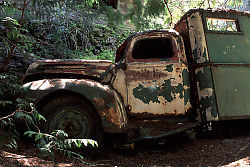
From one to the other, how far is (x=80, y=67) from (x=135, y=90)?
3.06ft

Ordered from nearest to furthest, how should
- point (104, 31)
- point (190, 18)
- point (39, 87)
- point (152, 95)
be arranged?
point (39, 87) → point (152, 95) → point (190, 18) → point (104, 31)

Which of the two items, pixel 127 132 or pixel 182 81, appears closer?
pixel 127 132

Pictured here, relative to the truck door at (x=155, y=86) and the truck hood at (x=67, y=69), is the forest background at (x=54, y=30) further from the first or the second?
the truck door at (x=155, y=86)

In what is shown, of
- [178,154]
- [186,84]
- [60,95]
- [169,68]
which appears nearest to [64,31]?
[60,95]

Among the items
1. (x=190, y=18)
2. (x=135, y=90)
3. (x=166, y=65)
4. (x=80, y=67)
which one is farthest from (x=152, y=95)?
(x=190, y=18)

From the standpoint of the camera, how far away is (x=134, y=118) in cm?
338

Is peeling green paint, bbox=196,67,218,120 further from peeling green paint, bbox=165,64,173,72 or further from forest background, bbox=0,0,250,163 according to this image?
forest background, bbox=0,0,250,163

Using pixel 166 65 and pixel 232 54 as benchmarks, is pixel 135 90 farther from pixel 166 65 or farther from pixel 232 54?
pixel 232 54

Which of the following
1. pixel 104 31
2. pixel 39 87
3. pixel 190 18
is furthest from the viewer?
pixel 104 31

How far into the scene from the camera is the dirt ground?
2693 mm

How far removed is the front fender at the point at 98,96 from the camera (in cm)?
294

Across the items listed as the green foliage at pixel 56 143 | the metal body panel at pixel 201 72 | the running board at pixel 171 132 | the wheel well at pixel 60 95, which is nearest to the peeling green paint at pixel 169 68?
the metal body panel at pixel 201 72

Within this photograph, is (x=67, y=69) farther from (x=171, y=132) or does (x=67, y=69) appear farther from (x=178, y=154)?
→ (x=178, y=154)

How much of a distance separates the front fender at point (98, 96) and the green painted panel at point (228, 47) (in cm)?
175
